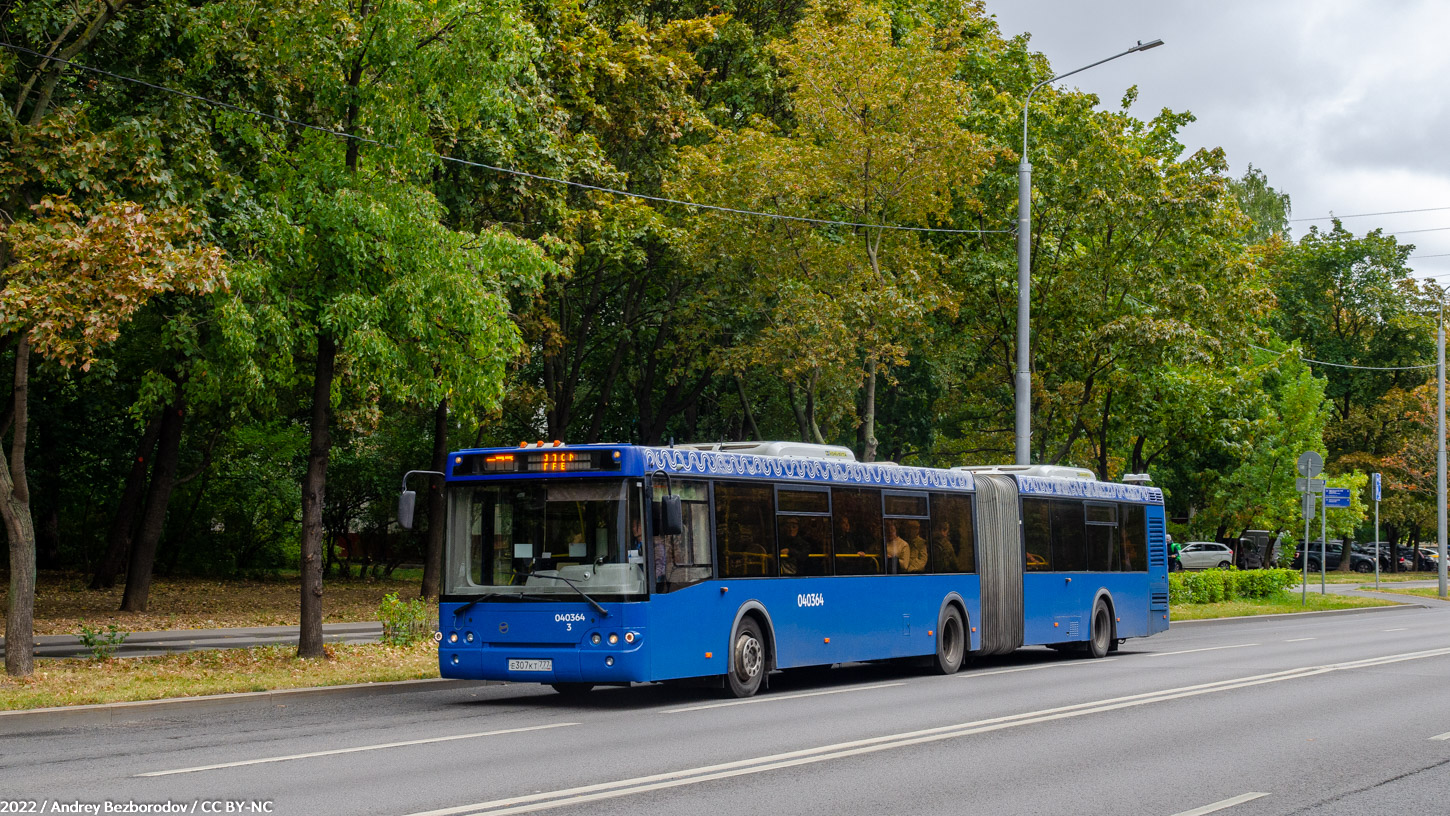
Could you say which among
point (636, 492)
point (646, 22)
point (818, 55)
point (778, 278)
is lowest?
point (636, 492)

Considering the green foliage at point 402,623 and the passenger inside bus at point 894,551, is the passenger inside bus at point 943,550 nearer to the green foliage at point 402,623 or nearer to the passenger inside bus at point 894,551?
the passenger inside bus at point 894,551

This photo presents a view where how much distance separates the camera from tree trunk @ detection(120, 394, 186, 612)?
91.1 feet

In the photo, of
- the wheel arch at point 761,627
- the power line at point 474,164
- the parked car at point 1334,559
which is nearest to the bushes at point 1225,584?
the power line at point 474,164

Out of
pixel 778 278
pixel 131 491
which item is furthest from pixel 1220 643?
pixel 131 491

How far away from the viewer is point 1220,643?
78.3ft

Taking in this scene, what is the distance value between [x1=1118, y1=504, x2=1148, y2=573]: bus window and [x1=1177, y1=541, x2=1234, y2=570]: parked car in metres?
42.0

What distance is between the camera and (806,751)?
10531mm

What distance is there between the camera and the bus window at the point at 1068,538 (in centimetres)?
2105

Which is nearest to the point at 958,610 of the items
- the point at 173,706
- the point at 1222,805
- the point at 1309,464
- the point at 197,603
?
the point at 173,706

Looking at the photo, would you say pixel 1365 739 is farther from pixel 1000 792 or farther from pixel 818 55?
pixel 818 55

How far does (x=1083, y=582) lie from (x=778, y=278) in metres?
9.38

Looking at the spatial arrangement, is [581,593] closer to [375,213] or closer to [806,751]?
[806,751]

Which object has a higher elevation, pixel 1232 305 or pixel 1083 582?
pixel 1232 305

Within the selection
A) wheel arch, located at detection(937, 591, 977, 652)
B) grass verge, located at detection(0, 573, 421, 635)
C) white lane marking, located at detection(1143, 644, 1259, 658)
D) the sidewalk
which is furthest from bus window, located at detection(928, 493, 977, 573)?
grass verge, located at detection(0, 573, 421, 635)
